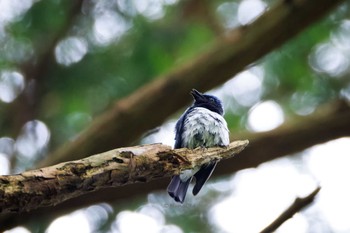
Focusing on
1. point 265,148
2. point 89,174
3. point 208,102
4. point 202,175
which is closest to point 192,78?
point 265,148

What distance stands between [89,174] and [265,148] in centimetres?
176

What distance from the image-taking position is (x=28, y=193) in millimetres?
1675

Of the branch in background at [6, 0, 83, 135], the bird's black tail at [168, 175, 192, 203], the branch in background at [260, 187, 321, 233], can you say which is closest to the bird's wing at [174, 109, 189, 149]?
the bird's black tail at [168, 175, 192, 203]

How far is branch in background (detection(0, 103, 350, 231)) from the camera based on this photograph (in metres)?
3.32

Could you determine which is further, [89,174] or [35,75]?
[35,75]

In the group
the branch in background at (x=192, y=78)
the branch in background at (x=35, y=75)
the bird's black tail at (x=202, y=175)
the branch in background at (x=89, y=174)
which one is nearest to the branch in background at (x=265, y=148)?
the branch in background at (x=192, y=78)

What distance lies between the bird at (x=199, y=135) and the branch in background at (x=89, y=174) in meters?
0.11

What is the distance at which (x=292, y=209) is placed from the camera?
6.93 feet

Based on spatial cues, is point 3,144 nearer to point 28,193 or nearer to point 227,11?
point 227,11

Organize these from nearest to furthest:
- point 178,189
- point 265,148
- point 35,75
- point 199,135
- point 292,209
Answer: point 178,189, point 292,209, point 199,135, point 265,148, point 35,75

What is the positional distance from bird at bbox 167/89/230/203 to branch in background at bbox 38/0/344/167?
0.65 meters

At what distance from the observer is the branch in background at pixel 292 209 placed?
2.09 meters

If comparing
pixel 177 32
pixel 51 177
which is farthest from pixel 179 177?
pixel 177 32

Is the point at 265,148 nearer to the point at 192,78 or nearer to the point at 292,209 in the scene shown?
the point at 192,78
